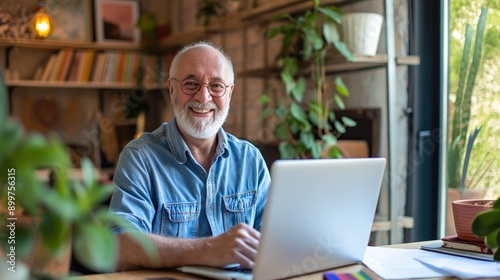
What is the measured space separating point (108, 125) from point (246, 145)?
3445 millimetres

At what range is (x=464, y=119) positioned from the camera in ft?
8.70

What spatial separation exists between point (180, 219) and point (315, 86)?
145 cm

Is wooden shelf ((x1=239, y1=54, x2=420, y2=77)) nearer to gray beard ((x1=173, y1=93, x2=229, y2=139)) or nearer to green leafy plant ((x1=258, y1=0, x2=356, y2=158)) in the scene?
green leafy plant ((x1=258, y1=0, x2=356, y2=158))

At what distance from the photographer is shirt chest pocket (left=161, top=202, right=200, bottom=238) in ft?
5.57

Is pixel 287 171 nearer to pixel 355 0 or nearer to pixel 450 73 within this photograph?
pixel 450 73

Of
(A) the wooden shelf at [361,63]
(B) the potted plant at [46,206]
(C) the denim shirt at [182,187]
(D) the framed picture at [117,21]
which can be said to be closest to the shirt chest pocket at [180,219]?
(C) the denim shirt at [182,187]

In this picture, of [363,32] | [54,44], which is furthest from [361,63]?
[54,44]

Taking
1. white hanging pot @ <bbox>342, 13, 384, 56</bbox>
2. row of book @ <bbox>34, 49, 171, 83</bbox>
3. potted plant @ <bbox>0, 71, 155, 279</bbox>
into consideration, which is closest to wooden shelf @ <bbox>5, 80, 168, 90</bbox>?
row of book @ <bbox>34, 49, 171, 83</bbox>

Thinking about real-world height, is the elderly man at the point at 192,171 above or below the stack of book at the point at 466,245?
above

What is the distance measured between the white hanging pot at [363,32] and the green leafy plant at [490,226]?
1.62m

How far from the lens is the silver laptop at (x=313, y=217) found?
1.16 metres

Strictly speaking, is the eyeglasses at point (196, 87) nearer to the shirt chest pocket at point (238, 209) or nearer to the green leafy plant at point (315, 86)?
the shirt chest pocket at point (238, 209)

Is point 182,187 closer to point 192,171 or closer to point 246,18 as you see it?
point 192,171

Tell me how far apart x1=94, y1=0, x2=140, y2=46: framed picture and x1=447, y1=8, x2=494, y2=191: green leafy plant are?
10.9ft
